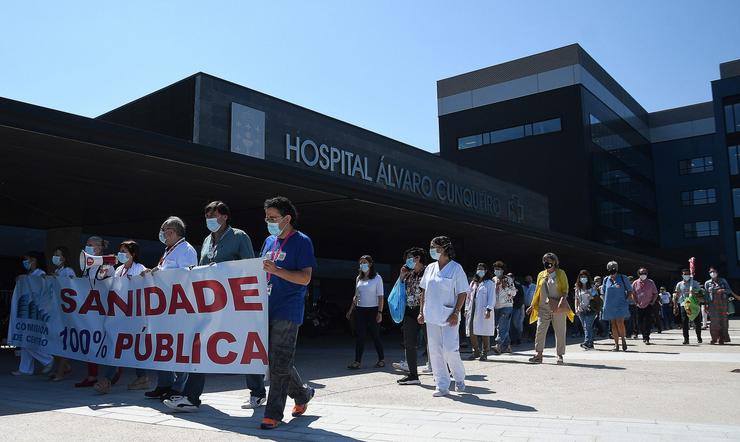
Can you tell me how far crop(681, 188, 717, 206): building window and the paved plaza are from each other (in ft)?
187

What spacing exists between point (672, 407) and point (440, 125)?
146ft

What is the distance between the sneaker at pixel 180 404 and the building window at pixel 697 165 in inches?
2547

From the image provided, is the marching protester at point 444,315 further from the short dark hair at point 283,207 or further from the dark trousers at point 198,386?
the short dark hair at point 283,207

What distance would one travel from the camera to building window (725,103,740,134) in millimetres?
49156

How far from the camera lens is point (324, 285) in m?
29.9

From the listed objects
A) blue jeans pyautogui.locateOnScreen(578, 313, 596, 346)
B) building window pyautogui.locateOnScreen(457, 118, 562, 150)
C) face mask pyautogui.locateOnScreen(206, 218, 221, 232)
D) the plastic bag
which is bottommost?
blue jeans pyautogui.locateOnScreen(578, 313, 596, 346)

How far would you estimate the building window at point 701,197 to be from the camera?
6006 centimetres

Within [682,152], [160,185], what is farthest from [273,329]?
[682,152]

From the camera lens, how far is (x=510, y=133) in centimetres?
4653

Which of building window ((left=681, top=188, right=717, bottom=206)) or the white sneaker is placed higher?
building window ((left=681, top=188, right=717, bottom=206))

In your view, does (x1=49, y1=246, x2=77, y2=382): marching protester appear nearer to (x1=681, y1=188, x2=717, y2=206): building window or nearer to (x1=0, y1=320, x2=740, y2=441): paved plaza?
(x1=0, y1=320, x2=740, y2=441): paved plaza

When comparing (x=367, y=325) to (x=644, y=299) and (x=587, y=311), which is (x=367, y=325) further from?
(x=644, y=299)

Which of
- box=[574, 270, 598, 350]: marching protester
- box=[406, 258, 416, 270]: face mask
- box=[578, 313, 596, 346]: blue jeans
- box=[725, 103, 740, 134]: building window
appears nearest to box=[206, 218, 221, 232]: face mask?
box=[406, 258, 416, 270]: face mask

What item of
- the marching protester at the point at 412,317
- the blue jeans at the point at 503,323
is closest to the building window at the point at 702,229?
the blue jeans at the point at 503,323
